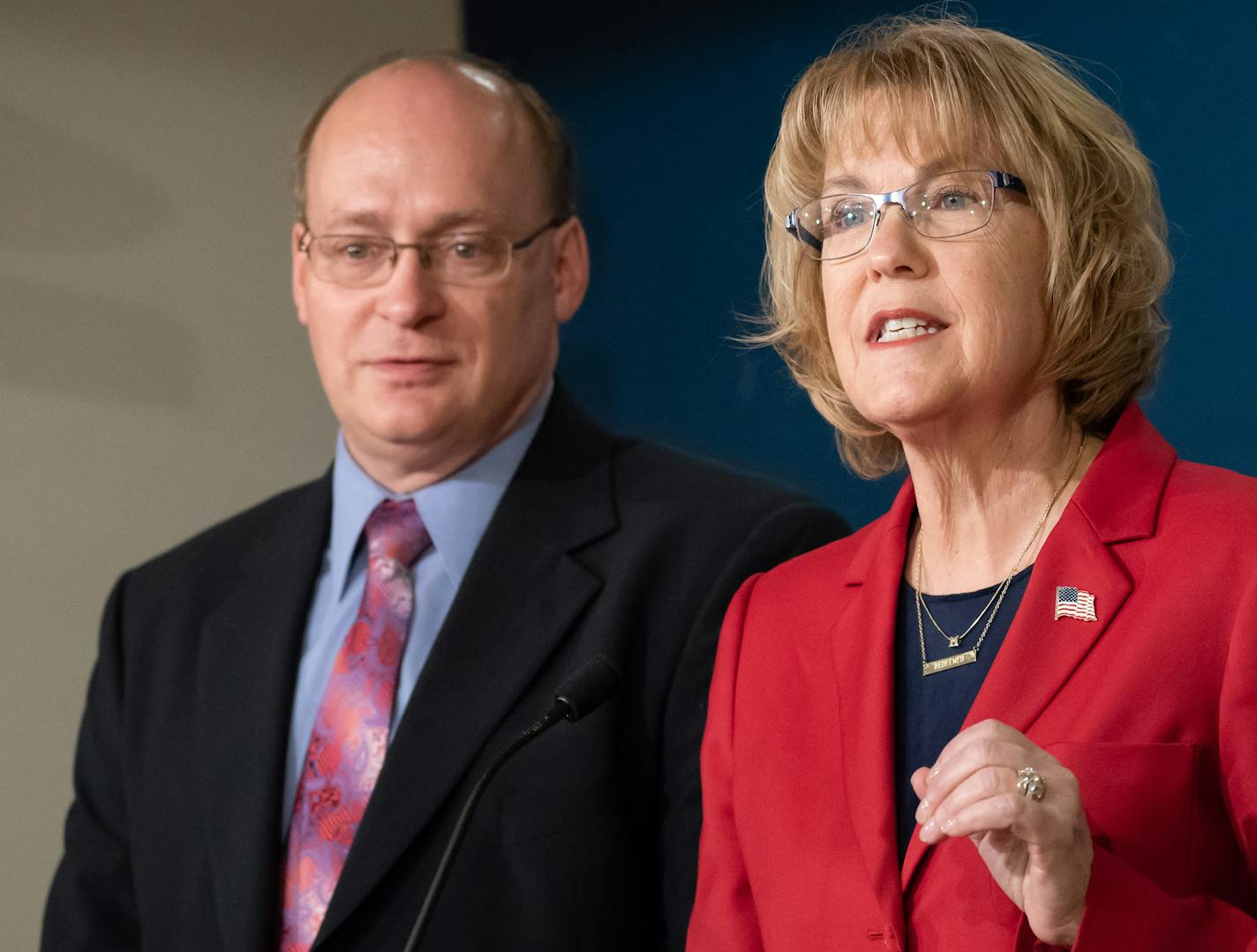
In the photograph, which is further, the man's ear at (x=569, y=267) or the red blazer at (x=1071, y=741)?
the man's ear at (x=569, y=267)

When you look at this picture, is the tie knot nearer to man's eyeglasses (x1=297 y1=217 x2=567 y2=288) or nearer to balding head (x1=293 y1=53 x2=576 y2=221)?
man's eyeglasses (x1=297 y1=217 x2=567 y2=288)

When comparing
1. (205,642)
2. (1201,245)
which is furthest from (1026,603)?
(205,642)

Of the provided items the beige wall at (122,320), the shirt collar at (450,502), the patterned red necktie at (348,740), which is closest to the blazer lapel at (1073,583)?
the patterned red necktie at (348,740)

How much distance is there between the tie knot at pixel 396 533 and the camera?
2.38m

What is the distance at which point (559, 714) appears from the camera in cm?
175

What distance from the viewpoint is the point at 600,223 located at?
337 centimetres

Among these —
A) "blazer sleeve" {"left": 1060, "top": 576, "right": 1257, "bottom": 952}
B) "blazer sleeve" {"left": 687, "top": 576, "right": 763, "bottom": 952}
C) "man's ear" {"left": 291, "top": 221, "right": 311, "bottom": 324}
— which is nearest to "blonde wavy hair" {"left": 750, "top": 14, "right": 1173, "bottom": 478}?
"blazer sleeve" {"left": 1060, "top": 576, "right": 1257, "bottom": 952}

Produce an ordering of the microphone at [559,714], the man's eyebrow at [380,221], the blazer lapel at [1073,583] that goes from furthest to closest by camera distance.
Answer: the man's eyebrow at [380,221]
the microphone at [559,714]
the blazer lapel at [1073,583]

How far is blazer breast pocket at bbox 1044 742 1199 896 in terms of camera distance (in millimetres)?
1415

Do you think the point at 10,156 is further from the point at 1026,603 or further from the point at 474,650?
the point at 1026,603

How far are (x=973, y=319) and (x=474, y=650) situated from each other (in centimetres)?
92

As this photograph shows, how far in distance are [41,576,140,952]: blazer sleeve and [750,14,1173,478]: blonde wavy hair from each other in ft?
4.71

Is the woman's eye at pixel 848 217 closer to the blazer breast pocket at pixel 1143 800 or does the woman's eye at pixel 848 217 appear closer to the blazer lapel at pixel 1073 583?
the blazer lapel at pixel 1073 583

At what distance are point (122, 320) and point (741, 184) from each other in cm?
147
